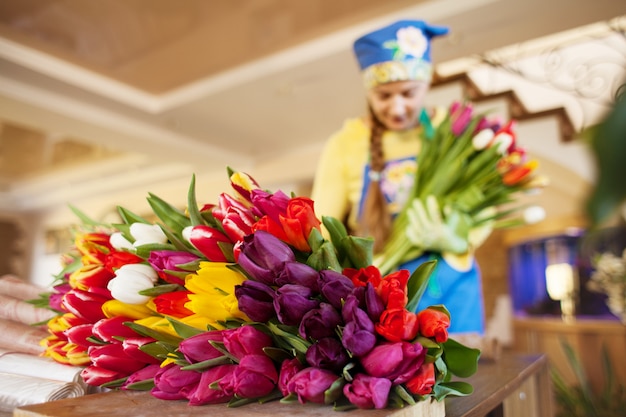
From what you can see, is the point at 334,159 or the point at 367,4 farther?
the point at 367,4

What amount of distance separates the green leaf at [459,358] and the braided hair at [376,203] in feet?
2.13

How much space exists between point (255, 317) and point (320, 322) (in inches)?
2.3

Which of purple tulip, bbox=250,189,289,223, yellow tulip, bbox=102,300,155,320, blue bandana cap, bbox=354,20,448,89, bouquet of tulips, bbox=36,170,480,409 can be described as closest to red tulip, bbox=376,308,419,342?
bouquet of tulips, bbox=36,170,480,409

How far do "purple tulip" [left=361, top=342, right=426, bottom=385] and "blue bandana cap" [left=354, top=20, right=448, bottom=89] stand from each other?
0.93m

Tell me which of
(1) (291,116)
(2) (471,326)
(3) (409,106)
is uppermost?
(1) (291,116)

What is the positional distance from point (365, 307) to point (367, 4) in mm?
3019

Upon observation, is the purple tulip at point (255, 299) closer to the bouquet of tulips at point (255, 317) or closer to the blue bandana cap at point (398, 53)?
the bouquet of tulips at point (255, 317)

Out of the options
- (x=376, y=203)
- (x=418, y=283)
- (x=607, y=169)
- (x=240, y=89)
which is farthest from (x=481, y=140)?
(x=240, y=89)

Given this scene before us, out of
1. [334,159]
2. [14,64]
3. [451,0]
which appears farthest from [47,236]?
[334,159]

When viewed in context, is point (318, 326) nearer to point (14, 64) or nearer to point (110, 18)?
point (110, 18)

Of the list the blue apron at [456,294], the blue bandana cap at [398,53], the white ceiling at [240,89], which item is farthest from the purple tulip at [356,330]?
the white ceiling at [240,89]

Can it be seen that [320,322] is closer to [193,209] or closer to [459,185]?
[193,209]

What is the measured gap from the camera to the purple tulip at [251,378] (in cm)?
40

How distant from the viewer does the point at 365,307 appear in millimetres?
398
